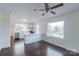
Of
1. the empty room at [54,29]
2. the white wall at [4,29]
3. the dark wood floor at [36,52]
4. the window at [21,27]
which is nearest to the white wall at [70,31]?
the empty room at [54,29]

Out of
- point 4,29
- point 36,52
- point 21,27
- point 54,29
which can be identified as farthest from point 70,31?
point 21,27

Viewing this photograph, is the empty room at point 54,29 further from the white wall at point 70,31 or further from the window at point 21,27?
the window at point 21,27

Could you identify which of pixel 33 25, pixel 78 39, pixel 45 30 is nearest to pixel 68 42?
pixel 78 39

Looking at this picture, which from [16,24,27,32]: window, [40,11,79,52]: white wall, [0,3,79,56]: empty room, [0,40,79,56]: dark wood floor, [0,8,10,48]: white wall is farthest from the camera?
[16,24,27,32]: window

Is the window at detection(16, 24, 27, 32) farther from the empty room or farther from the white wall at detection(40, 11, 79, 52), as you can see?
the white wall at detection(40, 11, 79, 52)

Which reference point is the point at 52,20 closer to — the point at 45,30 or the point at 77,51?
the point at 45,30

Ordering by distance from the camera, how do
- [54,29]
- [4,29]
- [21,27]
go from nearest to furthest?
[4,29], [54,29], [21,27]

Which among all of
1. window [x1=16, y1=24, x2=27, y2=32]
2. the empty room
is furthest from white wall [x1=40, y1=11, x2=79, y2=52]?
window [x1=16, y1=24, x2=27, y2=32]

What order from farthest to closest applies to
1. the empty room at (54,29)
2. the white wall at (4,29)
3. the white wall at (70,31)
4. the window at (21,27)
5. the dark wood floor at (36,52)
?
the window at (21,27)
the white wall at (4,29)
the white wall at (70,31)
the dark wood floor at (36,52)
the empty room at (54,29)

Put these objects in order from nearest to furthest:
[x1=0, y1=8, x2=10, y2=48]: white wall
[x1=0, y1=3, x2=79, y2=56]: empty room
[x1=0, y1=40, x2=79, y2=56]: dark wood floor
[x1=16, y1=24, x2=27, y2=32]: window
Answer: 1. [x1=0, y1=3, x2=79, y2=56]: empty room
2. [x1=0, y1=40, x2=79, y2=56]: dark wood floor
3. [x1=0, y1=8, x2=10, y2=48]: white wall
4. [x1=16, y1=24, x2=27, y2=32]: window

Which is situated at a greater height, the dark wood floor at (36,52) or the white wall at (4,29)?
the white wall at (4,29)

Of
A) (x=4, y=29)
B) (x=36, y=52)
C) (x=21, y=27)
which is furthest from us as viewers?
(x=21, y=27)

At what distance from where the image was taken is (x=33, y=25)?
34.8 feet

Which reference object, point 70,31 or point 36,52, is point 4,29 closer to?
point 36,52
